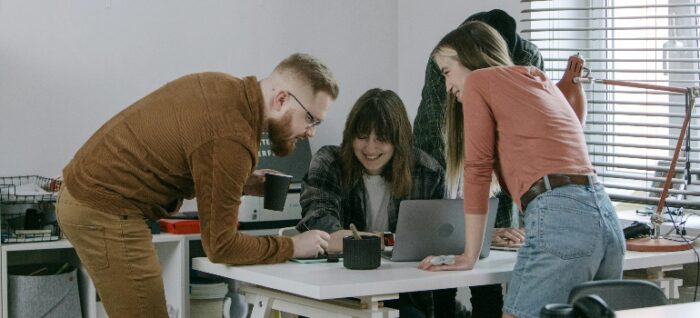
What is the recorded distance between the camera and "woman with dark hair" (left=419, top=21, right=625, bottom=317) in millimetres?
2256

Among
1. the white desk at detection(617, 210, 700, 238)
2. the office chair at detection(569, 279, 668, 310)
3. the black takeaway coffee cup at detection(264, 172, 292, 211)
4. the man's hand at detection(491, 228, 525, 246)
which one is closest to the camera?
the office chair at detection(569, 279, 668, 310)

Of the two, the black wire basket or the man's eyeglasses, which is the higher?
the man's eyeglasses

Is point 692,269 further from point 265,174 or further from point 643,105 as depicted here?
point 265,174

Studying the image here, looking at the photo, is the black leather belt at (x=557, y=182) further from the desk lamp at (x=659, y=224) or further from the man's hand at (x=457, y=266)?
the desk lamp at (x=659, y=224)

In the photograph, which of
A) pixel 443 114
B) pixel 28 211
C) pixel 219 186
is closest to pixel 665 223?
pixel 443 114

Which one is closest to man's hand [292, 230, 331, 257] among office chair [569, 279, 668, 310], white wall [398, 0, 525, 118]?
office chair [569, 279, 668, 310]

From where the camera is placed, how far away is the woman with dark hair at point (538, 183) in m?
2.26

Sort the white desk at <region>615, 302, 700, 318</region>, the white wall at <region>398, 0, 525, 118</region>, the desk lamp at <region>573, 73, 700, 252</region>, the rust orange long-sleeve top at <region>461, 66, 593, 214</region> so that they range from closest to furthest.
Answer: the white desk at <region>615, 302, 700, 318</region>
the rust orange long-sleeve top at <region>461, 66, 593, 214</region>
the desk lamp at <region>573, 73, 700, 252</region>
the white wall at <region>398, 0, 525, 118</region>

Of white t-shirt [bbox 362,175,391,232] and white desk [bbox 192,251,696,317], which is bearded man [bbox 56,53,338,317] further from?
white t-shirt [bbox 362,175,391,232]

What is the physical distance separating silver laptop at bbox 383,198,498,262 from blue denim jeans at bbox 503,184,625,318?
37 cm

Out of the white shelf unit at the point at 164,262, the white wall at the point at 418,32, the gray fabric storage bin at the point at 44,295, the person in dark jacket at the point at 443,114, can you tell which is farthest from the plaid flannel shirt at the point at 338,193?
the white wall at the point at 418,32

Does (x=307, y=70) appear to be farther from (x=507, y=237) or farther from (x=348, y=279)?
(x=507, y=237)

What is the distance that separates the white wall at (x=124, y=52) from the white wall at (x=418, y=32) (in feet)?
0.62

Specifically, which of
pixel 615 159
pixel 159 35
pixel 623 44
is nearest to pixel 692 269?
pixel 615 159
